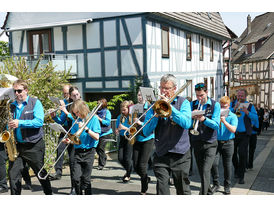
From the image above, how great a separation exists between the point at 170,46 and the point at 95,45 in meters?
3.94

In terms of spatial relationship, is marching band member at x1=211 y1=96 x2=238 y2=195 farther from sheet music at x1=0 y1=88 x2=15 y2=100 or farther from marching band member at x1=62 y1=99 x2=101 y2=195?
sheet music at x1=0 y1=88 x2=15 y2=100

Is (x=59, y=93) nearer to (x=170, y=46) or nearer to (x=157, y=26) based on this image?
(x=157, y=26)

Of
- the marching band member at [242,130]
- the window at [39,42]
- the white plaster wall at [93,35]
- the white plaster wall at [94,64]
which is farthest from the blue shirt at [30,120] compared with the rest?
the window at [39,42]

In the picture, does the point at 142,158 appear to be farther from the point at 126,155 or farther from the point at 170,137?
the point at 170,137

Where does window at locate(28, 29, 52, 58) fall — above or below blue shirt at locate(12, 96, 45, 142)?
above

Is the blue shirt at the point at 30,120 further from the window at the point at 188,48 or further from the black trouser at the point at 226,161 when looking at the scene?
the window at the point at 188,48

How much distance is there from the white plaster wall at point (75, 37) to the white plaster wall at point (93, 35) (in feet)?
1.43

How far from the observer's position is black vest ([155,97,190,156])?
4.05 m

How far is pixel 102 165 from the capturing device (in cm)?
791

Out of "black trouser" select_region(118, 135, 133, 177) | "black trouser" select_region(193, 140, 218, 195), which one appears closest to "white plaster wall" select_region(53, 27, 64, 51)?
"black trouser" select_region(118, 135, 133, 177)

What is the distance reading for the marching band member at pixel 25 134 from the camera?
4.71 m

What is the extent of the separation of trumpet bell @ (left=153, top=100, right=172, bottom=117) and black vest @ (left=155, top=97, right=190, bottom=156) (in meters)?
0.30

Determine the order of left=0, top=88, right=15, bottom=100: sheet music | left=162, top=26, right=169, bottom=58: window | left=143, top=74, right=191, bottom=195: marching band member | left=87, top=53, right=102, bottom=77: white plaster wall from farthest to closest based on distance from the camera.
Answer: left=162, top=26, right=169, bottom=58: window → left=87, top=53, right=102, bottom=77: white plaster wall → left=0, top=88, right=15, bottom=100: sheet music → left=143, top=74, right=191, bottom=195: marching band member

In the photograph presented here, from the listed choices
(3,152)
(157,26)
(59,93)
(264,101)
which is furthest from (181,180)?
(264,101)
